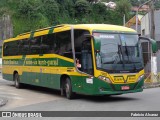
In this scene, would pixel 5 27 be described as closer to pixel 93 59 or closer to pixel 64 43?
pixel 64 43

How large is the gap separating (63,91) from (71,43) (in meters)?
2.45

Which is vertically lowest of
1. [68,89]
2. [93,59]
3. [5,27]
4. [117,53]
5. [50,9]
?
[68,89]

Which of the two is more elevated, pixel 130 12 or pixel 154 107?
pixel 130 12

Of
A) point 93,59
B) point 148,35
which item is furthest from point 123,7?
point 93,59

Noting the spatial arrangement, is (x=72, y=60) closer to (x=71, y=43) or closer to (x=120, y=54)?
(x=71, y=43)

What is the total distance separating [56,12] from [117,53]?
240 ft

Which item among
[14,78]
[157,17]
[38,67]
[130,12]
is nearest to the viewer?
[38,67]

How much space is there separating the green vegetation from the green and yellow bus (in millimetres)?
52176

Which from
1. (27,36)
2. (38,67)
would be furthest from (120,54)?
(27,36)

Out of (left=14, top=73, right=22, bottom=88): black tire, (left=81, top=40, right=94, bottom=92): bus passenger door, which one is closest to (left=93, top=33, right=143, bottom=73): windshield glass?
(left=81, top=40, right=94, bottom=92): bus passenger door

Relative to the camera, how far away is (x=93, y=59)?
1498 cm

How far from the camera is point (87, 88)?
15.4m

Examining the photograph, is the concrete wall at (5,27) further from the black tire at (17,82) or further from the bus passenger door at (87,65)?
the bus passenger door at (87,65)

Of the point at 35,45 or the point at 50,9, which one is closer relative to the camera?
the point at 35,45
